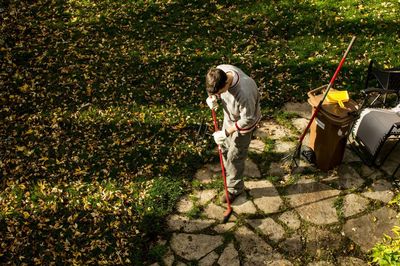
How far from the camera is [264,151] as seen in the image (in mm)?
6707

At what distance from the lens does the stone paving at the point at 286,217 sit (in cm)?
527

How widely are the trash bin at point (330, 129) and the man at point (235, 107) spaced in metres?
1.27

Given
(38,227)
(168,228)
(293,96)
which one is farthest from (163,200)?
(293,96)

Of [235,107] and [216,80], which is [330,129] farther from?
[216,80]

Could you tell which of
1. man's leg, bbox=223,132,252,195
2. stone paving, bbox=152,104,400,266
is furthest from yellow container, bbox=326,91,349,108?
man's leg, bbox=223,132,252,195

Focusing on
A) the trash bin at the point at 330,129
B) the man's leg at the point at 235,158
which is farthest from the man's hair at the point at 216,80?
the trash bin at the point at 330,129

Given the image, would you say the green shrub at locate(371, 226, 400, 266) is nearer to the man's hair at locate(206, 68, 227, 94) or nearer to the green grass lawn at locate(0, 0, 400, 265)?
the man's hair at locate(206, 68, 227, 94)

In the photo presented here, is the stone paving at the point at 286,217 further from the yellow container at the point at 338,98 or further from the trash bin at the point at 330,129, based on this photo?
the yellow container at the point at 338,98

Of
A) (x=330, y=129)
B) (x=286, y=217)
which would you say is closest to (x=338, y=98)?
(x=330, y=129)

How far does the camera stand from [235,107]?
4824mm

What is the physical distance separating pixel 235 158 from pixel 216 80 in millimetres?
1460

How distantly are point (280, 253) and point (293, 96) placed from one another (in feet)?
11.5

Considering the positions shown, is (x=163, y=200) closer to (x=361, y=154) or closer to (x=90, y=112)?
(x=90, y=112)

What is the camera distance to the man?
4.50m
